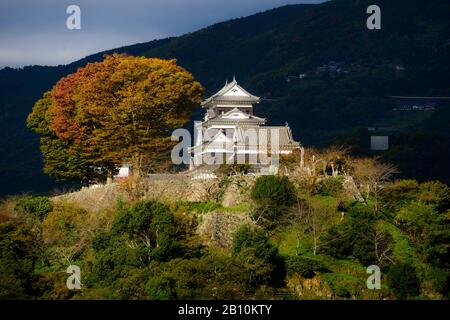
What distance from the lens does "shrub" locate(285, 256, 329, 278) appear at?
3011 cm

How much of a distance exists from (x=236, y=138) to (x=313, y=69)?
52.5 metres

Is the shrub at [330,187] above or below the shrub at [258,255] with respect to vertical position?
above

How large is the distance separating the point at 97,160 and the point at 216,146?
5138 mm

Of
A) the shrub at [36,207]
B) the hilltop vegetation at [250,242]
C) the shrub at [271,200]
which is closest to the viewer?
the hilltop vegetation at [250,242]

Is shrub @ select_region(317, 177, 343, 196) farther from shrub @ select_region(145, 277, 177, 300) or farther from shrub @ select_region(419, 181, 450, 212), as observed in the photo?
shrub @ select_region(145, 277, 177, 300)

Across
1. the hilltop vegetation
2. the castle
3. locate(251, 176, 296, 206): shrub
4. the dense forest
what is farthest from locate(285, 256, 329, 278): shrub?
the dense forest

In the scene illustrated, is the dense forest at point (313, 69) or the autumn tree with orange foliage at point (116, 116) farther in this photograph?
the dense forest at point (313, 69)

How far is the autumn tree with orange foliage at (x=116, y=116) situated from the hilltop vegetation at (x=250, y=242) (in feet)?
8.72

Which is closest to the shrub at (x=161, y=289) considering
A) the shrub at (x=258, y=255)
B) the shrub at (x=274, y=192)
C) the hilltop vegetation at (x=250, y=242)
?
the hilltop vegetation at (x=250, y=242)

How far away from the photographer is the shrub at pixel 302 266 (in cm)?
3011

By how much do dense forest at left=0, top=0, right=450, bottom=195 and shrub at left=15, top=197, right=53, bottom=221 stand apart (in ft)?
104

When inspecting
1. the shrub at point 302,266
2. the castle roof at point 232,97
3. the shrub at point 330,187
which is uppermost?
the castle roof at point 232,97

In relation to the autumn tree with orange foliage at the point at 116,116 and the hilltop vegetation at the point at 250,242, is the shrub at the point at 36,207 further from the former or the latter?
the autumn tree with orange foliage at the point at 116,116

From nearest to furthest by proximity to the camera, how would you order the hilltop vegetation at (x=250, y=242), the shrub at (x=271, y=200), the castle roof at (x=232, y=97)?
1. the hilltop vegetation at (x=250, y=242)
2. the shrub at (x=271, y=200)
3. the castle roof at (x=232, y=97)
